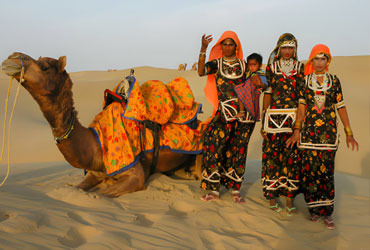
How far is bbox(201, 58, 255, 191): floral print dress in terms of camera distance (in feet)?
15.3

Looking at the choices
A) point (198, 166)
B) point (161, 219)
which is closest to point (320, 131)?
point (161, 219)

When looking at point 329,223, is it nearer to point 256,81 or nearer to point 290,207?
point 290,207

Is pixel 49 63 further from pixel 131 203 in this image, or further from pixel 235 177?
pixel 235 177

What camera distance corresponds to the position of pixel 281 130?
13.9 ft

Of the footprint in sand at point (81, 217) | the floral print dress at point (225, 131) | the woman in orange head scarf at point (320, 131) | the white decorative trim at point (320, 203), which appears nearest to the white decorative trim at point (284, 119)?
the woman in orange head scarf at point (320, 131)

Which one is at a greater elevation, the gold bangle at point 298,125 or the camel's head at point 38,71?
the camel's head at point 38,71

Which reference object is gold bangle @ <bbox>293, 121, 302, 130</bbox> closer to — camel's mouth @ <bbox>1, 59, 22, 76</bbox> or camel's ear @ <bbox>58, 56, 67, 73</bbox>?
camel's ear @ <bbox>58, 56, 67, 73</bbox>

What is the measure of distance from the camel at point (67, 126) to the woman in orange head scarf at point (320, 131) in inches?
84.3

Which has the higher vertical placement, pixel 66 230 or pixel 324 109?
pixel 324 109

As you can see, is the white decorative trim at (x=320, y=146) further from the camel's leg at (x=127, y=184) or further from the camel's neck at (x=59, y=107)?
the camel's neck at (x=59, y=107)

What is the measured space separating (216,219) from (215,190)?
764 mm

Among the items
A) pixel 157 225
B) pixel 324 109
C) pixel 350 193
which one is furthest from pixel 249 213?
pixel 350 193

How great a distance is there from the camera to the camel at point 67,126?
144 inches

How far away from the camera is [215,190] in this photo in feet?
15.3
